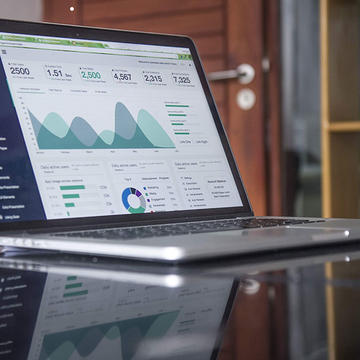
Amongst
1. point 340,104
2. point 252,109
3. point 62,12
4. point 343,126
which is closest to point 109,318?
point 62,12

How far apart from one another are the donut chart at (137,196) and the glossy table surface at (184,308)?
7.3 inches

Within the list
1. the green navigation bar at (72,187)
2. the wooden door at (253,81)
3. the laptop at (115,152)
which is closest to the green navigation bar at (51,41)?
the laptop at (115,152)

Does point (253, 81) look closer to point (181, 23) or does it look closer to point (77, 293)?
point (181, 23)

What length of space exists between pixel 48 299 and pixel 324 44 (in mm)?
1839

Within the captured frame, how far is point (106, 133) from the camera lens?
820 millimetres

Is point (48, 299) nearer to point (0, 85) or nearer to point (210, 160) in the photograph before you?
point (0, 85)

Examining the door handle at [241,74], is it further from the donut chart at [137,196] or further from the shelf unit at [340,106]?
the donut chart at [137,196]

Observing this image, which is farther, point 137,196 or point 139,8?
point 139,8

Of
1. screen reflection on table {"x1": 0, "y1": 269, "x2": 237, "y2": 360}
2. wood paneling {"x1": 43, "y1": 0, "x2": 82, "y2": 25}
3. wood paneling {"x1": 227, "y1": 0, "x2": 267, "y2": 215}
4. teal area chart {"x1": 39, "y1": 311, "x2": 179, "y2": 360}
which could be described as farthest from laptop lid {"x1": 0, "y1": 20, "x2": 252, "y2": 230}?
wood paneling {"x1": 227, "y1": 0, "x2": 267, "y2": 215}

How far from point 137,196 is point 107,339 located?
0.46 m

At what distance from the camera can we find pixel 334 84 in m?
2.20

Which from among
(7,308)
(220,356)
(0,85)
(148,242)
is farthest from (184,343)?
(0,85)

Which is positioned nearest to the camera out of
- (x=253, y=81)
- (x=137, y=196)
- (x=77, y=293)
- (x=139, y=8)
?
(x=77, y=293)

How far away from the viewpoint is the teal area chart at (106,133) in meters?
0.77
